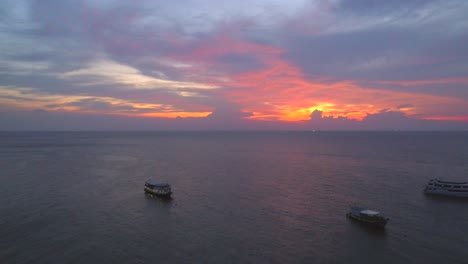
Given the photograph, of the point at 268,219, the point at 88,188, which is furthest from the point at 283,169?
the point at 88,188

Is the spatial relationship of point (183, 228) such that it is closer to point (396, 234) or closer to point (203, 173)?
point (396, 234)

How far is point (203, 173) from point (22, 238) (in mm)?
86733

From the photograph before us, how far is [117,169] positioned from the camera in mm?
151375

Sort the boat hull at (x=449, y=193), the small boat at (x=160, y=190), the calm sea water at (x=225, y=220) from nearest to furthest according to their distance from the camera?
the calm sea water at (x=225, y=220) < the small boat at (x=160, y=190) < the boat hull at (x=449, y=193)

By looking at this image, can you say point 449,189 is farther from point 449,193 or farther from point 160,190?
point 160,190

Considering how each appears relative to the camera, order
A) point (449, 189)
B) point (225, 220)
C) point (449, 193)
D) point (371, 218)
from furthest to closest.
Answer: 1. point (449, 189)
2. point (449, 193)
3. point (225, 220)
4. point (371, 218)

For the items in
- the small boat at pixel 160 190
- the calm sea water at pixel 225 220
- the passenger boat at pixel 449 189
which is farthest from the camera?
the passenger boat at pixel 449 189

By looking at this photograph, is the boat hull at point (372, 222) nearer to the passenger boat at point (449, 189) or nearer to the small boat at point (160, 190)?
the passenger boat at point (449, 189)

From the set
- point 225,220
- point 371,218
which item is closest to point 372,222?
point 371,218

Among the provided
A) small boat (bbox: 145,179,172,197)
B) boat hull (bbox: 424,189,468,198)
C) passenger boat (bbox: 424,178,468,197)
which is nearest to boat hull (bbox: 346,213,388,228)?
passenger boat (bbox: 424,178,468,197)

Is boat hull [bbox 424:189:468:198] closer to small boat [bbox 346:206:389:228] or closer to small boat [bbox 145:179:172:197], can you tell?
small boat [bbox 346:206:389:228]

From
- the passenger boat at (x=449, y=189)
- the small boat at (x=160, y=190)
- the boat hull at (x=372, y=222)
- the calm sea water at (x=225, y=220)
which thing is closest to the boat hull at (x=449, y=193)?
the passenger boat at (x=449, y=189)

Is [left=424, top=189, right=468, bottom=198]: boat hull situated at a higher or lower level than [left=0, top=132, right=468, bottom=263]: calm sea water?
higher

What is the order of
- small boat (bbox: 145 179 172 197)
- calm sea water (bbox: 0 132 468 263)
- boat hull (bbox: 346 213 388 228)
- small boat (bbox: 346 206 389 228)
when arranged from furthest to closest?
small boat (bbox: 145 179 172 197) < small boat (bbox: 346 206 389 228) < boat hull (bbox: 346 213 388 228) < calm sea water (bbox: 0 132 468 263)
